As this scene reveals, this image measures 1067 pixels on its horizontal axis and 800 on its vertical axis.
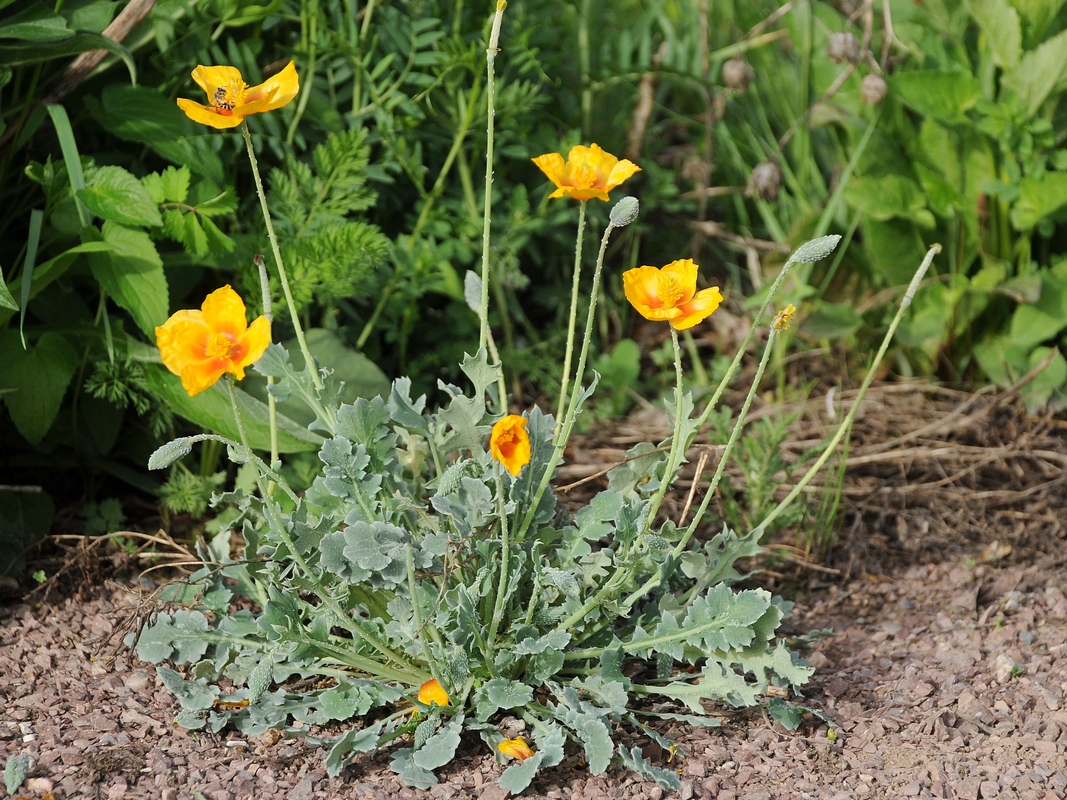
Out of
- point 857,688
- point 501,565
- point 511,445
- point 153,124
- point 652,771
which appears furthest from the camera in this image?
point 153,124

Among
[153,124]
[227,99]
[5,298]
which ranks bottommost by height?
[5,298]

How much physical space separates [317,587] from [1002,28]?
2.06 metres

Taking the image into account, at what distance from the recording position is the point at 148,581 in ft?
6.28

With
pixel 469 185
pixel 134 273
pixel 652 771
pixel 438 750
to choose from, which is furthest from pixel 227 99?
pixel 469 185

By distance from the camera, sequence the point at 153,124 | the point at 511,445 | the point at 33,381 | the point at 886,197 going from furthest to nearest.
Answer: the point at 886,197 < the point at 153,124 < the point at 33,381 < the point at 511,445

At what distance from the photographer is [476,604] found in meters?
1.56

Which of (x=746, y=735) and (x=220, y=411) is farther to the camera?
(x=220, y=411)

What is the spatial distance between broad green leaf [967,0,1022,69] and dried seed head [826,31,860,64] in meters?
0.30

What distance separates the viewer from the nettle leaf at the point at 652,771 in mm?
1379

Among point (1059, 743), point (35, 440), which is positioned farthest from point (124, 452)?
point (1059, 743)

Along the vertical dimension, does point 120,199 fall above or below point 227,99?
below

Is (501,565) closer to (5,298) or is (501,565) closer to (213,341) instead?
(213,341)

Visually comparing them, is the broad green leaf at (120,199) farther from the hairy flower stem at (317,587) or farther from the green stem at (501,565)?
the green stem at (501,565)

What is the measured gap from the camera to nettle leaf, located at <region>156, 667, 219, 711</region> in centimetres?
154
